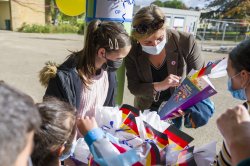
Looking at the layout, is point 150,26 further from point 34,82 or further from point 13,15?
point 13,15

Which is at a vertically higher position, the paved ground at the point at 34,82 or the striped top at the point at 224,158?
the striped top at the point at 224,158

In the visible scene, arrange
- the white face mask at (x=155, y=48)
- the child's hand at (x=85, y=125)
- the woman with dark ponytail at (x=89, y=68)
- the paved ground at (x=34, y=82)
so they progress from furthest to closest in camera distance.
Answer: the paved ground at (x=34, y=82), the white face mask at (x=155, y=48), the woman with dark ponytail at (x=89, y=68), the child's hand at (x=85, y=125)

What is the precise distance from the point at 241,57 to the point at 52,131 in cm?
101

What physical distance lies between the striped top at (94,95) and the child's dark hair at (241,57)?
2.85 feet

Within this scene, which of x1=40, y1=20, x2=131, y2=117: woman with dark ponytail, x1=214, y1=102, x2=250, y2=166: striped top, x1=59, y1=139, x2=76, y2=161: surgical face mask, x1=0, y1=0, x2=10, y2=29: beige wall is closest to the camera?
x1=214, y1=102, x2=250, y2=166: striped top

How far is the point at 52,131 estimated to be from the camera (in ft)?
4.56

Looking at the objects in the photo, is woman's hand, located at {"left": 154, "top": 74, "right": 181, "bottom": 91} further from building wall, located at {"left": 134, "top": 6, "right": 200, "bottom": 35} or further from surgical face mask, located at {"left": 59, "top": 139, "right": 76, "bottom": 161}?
building wall, located at {"left": 134, "top": 6, "right": 200, "bottom": 35}

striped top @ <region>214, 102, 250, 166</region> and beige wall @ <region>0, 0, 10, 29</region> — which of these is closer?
striped top @ <region>214, 102, 250, 166</region>

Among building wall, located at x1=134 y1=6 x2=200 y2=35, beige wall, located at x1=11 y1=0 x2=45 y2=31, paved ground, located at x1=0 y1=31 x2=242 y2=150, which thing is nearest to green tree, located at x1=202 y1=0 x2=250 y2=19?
building wall, located at x1=134 y1=6 x2=200 y2=35

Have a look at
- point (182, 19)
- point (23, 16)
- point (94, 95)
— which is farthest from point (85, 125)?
point (23, 16)

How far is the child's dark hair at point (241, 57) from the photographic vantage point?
57.9 inches

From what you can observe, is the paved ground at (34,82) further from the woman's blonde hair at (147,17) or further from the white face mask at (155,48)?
the woman's blonde hair at (147,17)

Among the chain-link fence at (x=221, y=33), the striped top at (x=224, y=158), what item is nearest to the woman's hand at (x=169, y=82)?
the striped top at (x=224, y=158)

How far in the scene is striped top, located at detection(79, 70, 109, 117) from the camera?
1.90 metres
